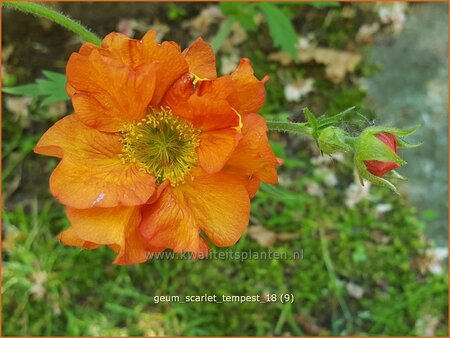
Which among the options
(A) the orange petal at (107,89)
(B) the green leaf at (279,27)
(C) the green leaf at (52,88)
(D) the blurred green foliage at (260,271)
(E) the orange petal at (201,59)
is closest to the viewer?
(A) the orange petal at (107,89)

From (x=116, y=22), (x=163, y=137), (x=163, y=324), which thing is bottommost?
(x=163, y=324)

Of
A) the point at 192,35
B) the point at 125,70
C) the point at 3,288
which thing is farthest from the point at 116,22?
the point at 125,70

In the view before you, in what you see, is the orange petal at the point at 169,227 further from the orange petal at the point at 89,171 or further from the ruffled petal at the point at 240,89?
the ruffled petal at the point at 240,89

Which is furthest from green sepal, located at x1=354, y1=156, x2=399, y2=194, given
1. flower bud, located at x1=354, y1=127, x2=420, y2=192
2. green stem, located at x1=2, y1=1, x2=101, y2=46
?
green stem, located at x1=2, y1=1, x2=101, y2=46

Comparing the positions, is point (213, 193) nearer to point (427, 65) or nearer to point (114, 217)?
point (114, 217)

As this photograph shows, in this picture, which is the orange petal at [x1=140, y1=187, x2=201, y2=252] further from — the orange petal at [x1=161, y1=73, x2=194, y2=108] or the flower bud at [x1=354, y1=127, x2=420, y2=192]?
the flower bud at [x1=354, y1=127, x2=420, y2=192]

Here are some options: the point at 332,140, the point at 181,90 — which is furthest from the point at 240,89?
the point at 332,140

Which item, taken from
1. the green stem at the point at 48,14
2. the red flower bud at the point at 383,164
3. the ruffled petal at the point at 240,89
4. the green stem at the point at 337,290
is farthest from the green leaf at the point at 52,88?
the green stem at the point at 337,290
